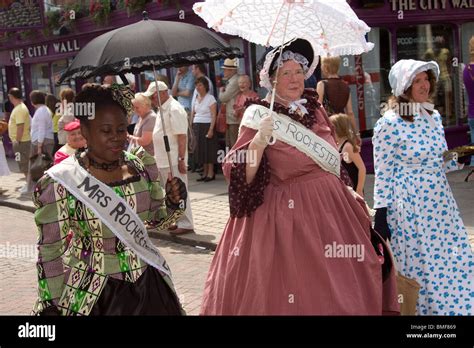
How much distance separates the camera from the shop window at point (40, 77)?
1972cm

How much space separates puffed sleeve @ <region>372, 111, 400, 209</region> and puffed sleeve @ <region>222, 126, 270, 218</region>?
1110mm

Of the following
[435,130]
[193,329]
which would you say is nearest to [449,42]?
[435,130]

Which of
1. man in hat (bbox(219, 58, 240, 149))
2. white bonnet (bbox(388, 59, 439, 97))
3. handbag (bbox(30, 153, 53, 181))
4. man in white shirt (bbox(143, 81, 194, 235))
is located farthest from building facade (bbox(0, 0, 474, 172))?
white bonnet (bbox(388, 59, 439, 97))

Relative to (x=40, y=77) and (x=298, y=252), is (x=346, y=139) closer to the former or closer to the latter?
(x=298, y=252)

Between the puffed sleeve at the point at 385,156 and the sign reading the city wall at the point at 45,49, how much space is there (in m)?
14.2

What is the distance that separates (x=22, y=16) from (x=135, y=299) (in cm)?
1574

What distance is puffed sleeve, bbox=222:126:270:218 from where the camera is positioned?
3.93 metres

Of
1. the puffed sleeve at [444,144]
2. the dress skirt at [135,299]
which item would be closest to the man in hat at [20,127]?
the puffed sleeve at [444,144]

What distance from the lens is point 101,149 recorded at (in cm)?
323

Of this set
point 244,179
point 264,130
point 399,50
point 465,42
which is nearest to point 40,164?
point 399,50

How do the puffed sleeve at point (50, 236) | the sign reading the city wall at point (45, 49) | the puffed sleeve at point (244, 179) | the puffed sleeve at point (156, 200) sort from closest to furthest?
the puffed sleeve at point (50, 236)
the puffed sleeve at point (156, 200)
the puffed sleeve at point (244, 179)
the sign reading the city wall at point (45, 49)

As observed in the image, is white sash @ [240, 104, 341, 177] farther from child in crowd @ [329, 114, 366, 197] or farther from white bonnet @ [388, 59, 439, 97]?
child in crowd @ [329, 114, 366, 197]

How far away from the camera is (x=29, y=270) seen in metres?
7.46

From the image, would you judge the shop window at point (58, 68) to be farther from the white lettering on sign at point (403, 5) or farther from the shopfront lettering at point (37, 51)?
the white lettering on sign at point (403, 5)
